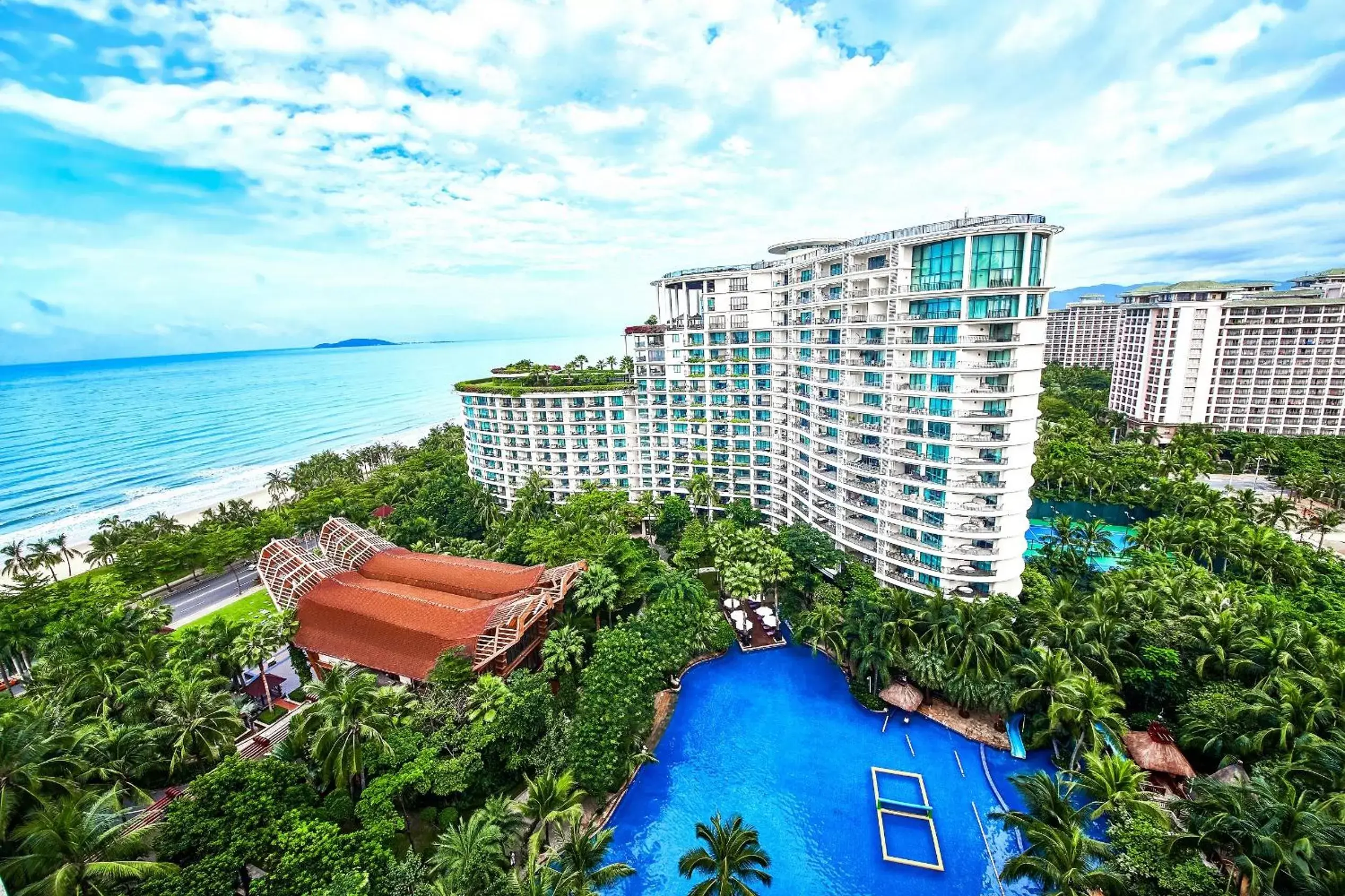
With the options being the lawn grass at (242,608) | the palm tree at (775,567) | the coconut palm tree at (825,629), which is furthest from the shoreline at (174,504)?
the coconut palm tree at (825,629)

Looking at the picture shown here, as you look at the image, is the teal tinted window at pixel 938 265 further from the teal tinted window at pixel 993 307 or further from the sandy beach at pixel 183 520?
the sandy beach at pixel 183 520

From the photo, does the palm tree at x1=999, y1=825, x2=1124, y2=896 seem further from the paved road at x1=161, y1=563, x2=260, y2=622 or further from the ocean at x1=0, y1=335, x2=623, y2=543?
the ocean at x1=0, y1=335, x2=623, y2=543

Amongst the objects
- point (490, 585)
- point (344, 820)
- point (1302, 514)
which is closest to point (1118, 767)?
point (344, 820)

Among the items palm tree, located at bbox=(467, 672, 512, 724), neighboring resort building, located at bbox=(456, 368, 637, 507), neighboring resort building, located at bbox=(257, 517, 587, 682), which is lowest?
palm tree, located at bbox=(467, 672, 512, 724)

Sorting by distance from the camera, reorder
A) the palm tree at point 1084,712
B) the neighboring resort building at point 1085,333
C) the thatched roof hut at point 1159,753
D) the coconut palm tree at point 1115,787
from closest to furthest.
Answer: the coconut palm tree at point 1115,787
the palm tree at point 1084,712
the thatched roof hut at point 1159,753
the neighboring resort building at point 1085,333

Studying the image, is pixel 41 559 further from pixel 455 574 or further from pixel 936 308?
pixel 936 308

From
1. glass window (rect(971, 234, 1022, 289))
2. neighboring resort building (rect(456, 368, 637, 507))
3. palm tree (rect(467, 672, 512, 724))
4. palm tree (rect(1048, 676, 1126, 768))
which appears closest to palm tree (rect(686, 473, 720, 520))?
neighboring resort building (rect(456, 368, 637, 507))
